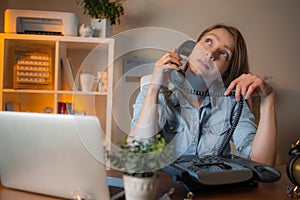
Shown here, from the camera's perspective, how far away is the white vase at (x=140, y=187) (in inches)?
25.3

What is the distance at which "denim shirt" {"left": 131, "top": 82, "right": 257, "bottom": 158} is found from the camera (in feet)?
4.28

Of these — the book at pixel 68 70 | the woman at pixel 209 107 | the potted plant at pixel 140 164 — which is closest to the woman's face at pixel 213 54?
the woman at pixel 209 107

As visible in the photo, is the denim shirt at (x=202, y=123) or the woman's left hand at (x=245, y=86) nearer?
the woman's left hand at (x=245, y=86)

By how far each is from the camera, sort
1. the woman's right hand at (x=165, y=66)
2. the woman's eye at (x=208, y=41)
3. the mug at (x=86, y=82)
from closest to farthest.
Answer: the woman's right hand at (x=165, y=66) < the woman's eye at (x=208, y=41) < the mug at (x=86, y=82)

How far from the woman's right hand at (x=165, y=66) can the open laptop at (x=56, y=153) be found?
0.55m

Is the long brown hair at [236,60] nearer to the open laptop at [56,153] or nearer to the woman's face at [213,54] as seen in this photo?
the woman's face at [213,54]

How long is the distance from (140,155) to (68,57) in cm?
196

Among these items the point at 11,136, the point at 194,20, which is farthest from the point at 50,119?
the point at 194,20

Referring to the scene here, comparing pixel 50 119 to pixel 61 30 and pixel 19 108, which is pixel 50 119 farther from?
pixel 19 108

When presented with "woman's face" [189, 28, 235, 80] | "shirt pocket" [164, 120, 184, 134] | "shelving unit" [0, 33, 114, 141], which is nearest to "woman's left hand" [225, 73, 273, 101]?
"woman's face" [189, 28, 235, 80]

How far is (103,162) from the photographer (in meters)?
0.65

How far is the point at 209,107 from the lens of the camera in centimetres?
145

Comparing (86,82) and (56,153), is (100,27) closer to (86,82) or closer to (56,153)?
(86,82)

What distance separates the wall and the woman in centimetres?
115
